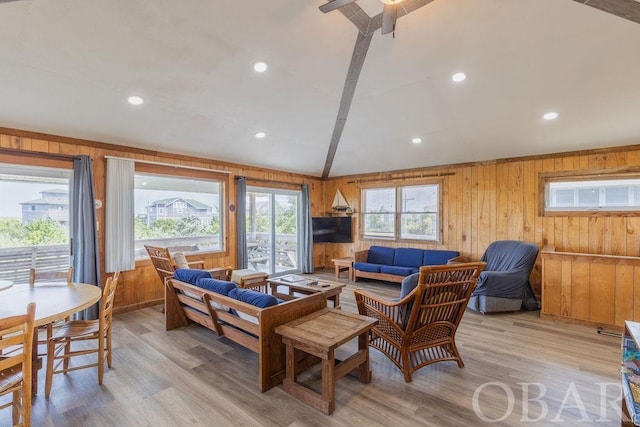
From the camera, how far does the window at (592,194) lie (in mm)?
4203

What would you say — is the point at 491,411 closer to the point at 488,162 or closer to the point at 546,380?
the point at 546,380

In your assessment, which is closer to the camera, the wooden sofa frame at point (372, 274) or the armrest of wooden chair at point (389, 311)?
the armrest of wooden chair at point (389, 311)

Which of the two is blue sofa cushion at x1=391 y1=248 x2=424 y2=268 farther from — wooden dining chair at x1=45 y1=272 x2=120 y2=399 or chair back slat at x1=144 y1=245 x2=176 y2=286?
wooden dining chair at x1=45 y1=272 x2=120 y2=399

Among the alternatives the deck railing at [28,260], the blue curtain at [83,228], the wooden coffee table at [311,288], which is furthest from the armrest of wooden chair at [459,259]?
the deck railing at [28,260]

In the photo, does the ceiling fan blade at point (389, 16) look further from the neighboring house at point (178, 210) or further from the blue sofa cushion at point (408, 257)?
the blue sofa cushion at point (408, 257)

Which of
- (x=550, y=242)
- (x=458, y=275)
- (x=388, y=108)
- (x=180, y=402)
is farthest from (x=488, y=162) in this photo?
(x=180, y=402)

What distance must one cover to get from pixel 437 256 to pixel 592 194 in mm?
2478

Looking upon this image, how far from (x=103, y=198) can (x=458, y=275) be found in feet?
15.2

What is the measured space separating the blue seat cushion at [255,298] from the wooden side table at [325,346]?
0.75 ft

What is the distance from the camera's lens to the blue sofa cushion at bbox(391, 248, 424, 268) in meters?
5.87

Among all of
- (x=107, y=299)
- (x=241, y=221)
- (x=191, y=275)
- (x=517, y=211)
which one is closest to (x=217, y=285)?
(x=191, y=275)

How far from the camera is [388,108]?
13.6 feet

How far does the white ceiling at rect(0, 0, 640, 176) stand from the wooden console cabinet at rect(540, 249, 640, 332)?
5.82 ft

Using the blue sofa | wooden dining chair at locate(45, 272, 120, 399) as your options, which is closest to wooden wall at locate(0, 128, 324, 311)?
wooden dining chair at locate(45, 272, 120, 399)
